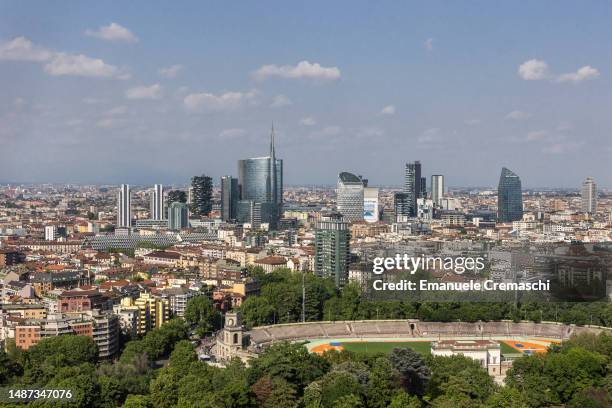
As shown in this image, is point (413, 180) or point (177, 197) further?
point (413, 180)

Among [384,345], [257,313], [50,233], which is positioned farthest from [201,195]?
[384,345]

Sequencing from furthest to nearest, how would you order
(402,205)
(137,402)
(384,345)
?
(402,205)
(384,345)
(137,402)

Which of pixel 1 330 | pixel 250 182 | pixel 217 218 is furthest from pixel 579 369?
pixel 250 182

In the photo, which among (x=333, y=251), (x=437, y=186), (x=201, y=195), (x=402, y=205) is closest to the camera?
(x=333, y=251)

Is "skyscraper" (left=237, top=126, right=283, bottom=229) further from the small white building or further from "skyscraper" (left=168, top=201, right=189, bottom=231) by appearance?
the small white building

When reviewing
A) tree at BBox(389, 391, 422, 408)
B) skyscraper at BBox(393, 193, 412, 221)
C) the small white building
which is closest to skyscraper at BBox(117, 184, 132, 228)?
skyscraper at BBox(393, 193, 412, 221)

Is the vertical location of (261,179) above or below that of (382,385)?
above

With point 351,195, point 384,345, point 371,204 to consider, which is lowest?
point 384,345

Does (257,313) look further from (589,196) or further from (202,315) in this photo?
(589,196)
